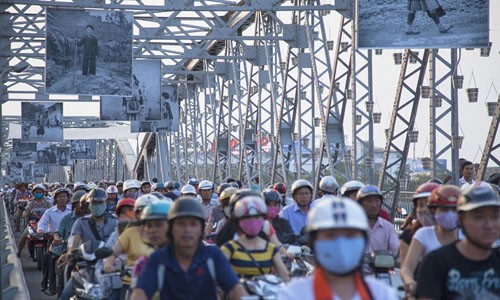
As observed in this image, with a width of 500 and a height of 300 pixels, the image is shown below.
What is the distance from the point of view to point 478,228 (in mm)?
6273

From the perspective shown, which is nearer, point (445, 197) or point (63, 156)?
point (445, 197)

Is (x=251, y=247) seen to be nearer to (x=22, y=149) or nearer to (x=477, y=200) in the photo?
(x=477, y=200)

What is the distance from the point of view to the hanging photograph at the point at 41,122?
147 ft

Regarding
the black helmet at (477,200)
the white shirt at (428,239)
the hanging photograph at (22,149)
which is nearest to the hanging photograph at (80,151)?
the hanging photograph at (22,149)

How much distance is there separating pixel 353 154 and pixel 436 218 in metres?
17.9

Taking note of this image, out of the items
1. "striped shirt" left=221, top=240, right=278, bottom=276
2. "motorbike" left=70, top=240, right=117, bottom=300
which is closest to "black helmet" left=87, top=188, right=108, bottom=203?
"motorbike" left=70, top=240, right=117, bottom=300

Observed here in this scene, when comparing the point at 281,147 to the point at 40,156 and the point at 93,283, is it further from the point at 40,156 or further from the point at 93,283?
the point at 40,156

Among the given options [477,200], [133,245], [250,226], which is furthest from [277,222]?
[477,200]

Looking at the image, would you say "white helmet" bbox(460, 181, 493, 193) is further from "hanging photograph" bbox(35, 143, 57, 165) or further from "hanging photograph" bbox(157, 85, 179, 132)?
"hanging photograph" bbox(35, 143, 57, 165)

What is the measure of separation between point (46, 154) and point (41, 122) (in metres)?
27.7

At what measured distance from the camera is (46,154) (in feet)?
238

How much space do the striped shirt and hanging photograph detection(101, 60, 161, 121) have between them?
22654mm

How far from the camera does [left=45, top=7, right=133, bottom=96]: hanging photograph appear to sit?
25938mm

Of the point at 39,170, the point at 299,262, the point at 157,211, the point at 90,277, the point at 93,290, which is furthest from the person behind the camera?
the point at 39,170
